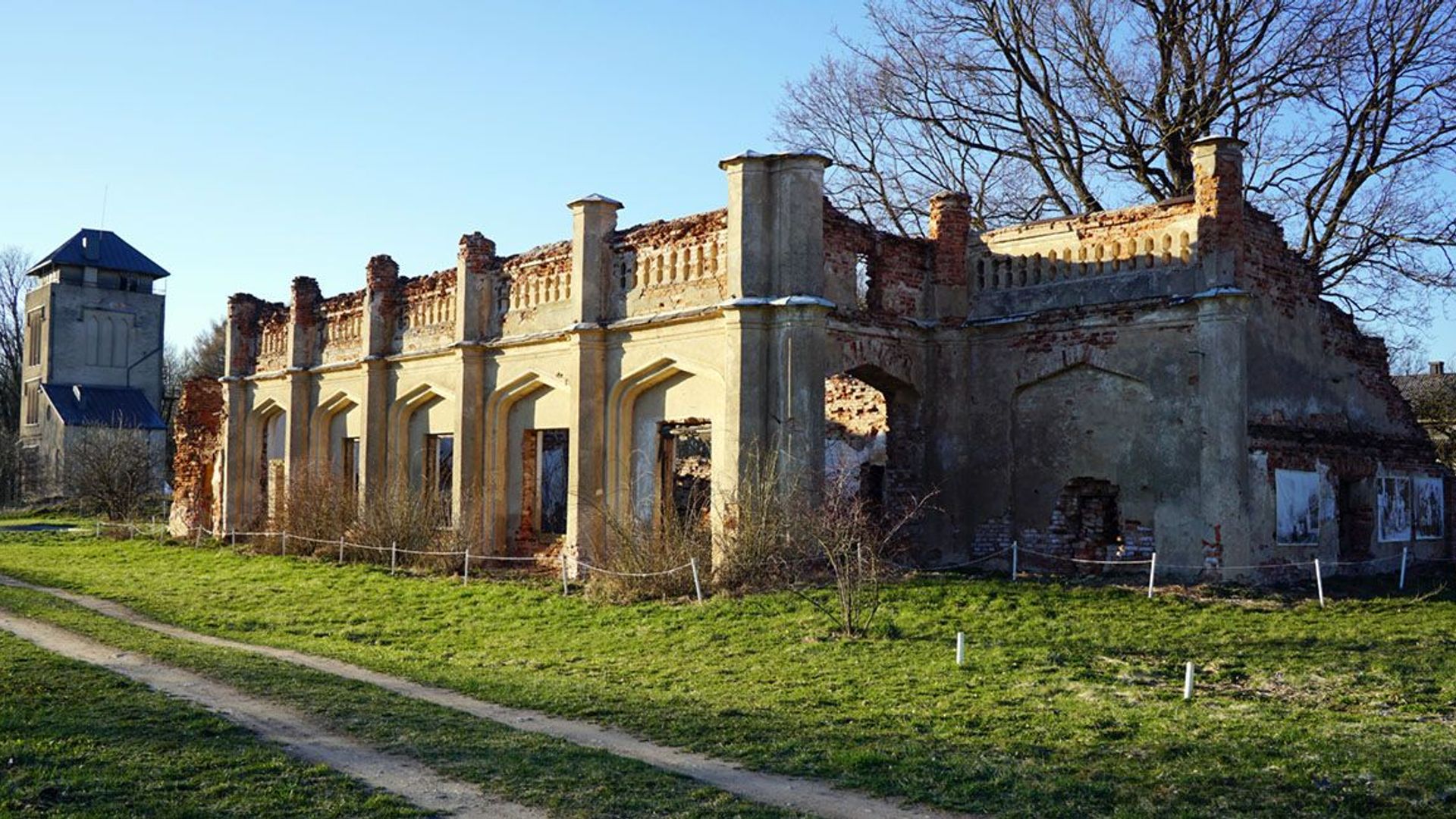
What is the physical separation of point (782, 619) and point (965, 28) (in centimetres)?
1894

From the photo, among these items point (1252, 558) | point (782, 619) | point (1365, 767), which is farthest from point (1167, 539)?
point (1365, 767)

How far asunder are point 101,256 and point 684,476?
46480 millimetres

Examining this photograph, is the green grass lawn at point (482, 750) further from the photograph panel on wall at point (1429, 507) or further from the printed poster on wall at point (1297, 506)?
the photograph panel on wall at point (1429, 507)

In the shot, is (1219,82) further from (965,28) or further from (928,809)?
(928,809)

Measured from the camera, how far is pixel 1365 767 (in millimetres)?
8133

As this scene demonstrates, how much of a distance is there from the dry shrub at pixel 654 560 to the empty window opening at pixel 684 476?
0.22 metres

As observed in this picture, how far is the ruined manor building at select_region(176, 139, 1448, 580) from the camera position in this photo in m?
17.0

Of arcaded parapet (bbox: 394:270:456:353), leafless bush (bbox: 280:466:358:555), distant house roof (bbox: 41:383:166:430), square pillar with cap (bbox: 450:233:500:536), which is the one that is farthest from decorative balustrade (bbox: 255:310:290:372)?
distant house roof (bbox: 41:383:166:430)

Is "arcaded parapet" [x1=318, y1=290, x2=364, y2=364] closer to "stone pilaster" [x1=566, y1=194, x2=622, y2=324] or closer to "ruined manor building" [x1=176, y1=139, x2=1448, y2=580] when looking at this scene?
"ruined manor building" [x1=176, y1=139, x2=1448, y2=580]

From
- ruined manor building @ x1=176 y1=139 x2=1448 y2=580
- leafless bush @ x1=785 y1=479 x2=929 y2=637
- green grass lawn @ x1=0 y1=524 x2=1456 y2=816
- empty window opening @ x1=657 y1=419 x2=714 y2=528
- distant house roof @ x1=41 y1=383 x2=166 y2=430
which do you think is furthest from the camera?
distant house roof @ x1=41 y1=383 x2=166 y2=430

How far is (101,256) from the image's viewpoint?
197ft

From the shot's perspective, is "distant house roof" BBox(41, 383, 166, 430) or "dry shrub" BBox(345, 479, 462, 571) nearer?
"dry shrub" BBox(345, 479, 462, 571)

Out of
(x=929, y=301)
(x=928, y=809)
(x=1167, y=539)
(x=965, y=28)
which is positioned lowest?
(x=928, y=809)

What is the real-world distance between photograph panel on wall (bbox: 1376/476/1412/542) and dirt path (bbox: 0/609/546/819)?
17.5 meters
